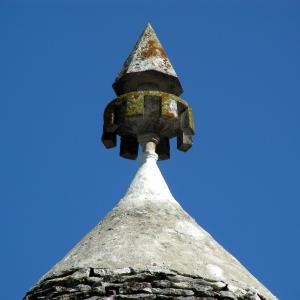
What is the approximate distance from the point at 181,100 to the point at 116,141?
33.4 inches

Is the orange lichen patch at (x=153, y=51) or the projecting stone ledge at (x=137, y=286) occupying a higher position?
the orange lichen patch at (x=153, y=51)

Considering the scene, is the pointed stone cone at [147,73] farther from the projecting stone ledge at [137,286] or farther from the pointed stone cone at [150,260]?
the projecting stone ledge at [137,286]

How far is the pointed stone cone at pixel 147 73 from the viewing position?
11125 mm

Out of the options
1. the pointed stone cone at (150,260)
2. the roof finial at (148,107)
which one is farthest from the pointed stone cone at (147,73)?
the pointed stone cone at (150,260)

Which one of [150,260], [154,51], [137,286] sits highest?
[154,51]

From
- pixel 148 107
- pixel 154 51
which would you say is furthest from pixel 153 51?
pixel 148 107

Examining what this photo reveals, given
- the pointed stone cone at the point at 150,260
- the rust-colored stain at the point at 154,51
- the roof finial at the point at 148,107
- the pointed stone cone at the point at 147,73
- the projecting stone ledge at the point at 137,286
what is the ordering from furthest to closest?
the rust-colored stain at the point at 154,51
the pointed stone cone at the point at 147,73
the roof finial at the point at 148,107
the pointed stone cone at the point at 150,260
the projecting stone ledge at the point at 137,286

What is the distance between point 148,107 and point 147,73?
58cm

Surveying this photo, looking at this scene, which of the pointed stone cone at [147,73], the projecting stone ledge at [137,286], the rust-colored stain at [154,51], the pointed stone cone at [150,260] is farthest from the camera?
the rust-colored stain at [154,51]

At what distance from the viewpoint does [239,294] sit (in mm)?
8875

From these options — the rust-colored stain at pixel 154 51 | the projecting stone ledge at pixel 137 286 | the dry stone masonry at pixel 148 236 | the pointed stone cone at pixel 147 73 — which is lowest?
the projecting stone ledge at pixel 137 286

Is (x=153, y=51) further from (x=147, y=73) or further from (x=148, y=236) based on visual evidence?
(x=148, y=236)

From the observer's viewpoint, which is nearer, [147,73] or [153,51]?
[147,73]

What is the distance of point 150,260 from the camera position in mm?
8867
